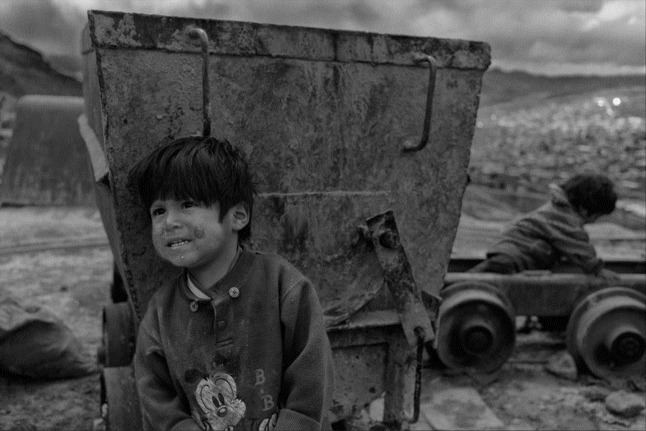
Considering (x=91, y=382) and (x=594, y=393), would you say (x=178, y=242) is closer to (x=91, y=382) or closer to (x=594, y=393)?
(x=91, y=382)

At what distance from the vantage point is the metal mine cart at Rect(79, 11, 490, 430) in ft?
5.98

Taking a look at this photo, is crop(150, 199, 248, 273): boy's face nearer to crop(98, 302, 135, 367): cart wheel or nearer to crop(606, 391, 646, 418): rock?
crop(98, 302, 135, 367): cart wheel

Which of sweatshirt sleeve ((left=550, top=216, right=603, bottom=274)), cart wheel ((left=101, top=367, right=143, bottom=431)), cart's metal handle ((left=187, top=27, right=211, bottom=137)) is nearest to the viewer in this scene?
cart's metal handle ((left=187, top=27, right=211, bottom=137))

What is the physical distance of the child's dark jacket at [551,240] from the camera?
13.4 ft

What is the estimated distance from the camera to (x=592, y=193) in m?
4.08

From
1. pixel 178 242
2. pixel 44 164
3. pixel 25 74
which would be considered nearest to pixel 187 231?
pixel 178 242

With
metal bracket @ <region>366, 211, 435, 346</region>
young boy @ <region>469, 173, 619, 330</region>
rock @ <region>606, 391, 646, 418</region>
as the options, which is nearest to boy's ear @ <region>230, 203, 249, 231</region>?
metal bracket @ <region>366, 211, 435, 346</region>

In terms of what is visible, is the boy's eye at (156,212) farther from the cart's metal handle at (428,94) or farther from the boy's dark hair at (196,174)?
the cart's metal handle at (428,94)

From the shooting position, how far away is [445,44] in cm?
216

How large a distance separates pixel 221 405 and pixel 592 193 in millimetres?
3094

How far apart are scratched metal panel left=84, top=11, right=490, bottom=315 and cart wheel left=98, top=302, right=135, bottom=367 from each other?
93cm

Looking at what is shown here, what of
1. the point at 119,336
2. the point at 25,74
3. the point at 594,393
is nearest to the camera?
the point at 119,336

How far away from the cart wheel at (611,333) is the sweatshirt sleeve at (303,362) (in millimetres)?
2554

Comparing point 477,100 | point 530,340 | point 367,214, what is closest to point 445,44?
point 477,100
